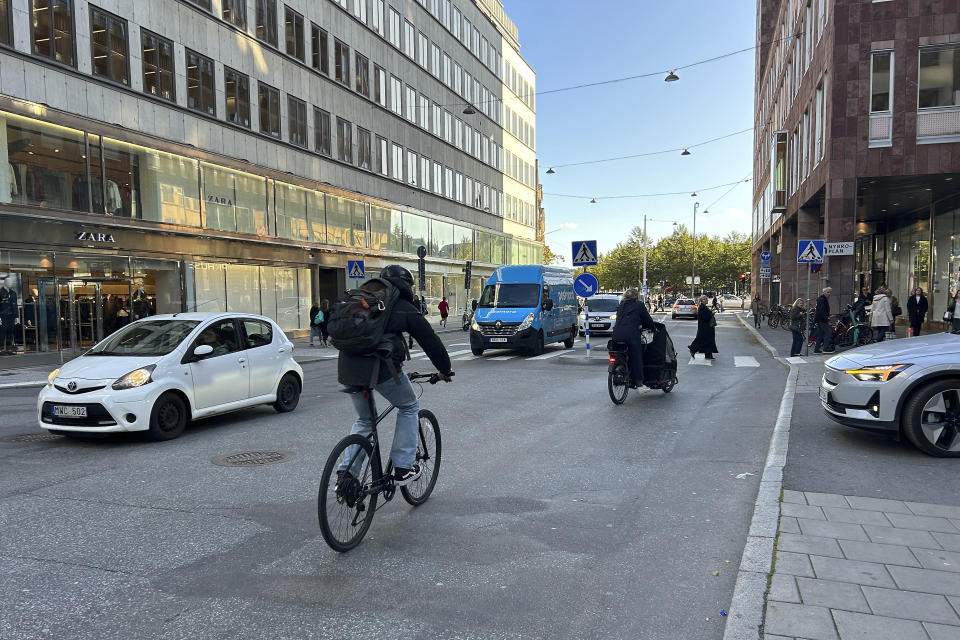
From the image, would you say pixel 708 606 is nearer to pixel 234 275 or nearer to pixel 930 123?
pixel 930 123

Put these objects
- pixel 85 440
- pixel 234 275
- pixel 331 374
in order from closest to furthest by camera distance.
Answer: pixel 85 440 < pixel 331 374 < pixel 234 275

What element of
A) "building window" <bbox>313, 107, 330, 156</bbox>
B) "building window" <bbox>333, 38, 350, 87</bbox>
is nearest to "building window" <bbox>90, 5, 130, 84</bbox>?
"building window" <bbox>313, 107, 330, 156</bbox>

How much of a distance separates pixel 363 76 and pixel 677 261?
194 ft

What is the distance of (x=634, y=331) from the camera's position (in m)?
10.1

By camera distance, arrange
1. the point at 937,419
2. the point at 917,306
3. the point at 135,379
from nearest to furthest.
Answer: the point at 937,419, the point at 135,379, the point at 917,306

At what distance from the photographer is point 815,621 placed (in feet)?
10.3

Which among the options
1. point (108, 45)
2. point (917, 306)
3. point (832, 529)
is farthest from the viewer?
point (917, 306)

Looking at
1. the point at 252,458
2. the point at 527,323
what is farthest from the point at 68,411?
the point at 527,323

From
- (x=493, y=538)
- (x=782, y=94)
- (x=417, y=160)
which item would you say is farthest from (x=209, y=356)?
(x=782, y=94)

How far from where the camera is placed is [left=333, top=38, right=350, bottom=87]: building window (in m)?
29.8

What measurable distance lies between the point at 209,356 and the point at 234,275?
16350mm

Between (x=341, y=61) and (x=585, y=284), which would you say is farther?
(x=341, y=61)

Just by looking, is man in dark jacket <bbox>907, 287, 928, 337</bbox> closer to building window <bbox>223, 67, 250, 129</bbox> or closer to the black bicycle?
the black bicycle

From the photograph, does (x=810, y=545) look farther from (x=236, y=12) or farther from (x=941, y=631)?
(x=236, y=12)
